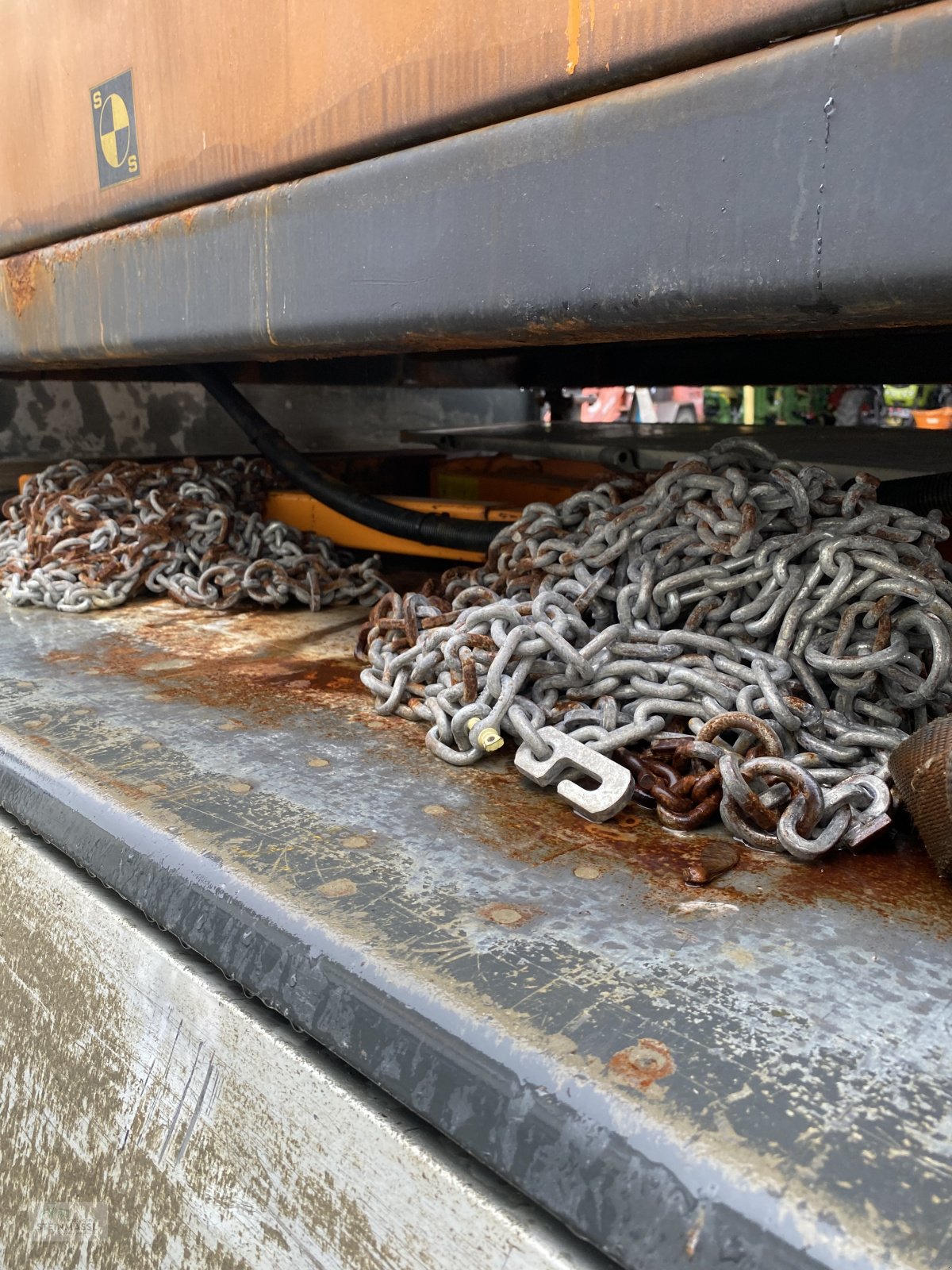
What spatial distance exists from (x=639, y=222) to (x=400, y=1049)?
99 cm

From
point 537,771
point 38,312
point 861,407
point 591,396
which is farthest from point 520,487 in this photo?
point 591,396

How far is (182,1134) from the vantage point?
43.2 inches

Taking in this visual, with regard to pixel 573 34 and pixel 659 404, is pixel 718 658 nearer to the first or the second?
pixel 573 34

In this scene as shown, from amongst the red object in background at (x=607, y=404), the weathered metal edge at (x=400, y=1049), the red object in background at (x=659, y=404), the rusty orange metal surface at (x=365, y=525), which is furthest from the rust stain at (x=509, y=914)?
the red object in background at (x=659, y=404)

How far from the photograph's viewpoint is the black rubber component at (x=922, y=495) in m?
1.86

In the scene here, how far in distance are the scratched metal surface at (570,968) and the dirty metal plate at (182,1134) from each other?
0.04m

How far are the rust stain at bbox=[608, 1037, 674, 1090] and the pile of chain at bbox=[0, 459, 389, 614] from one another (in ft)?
6.52

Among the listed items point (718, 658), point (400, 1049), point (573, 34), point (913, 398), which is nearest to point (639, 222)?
point (573, 34)

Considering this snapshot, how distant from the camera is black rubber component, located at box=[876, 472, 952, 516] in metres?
1.86

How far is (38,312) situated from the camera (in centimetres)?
241

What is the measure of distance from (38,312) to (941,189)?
2110 millimetres

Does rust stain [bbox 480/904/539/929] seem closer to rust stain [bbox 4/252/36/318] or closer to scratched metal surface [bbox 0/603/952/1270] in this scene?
scratched metal surface [bbox 0/603/952/1270]

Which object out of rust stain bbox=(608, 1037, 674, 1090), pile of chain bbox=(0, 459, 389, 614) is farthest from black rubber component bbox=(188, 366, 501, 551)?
rust stain bbox=(608, 1037, 674, 1090)

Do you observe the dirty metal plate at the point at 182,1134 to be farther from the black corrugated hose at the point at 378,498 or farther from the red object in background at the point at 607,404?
the red object in background at the point at 607,404
